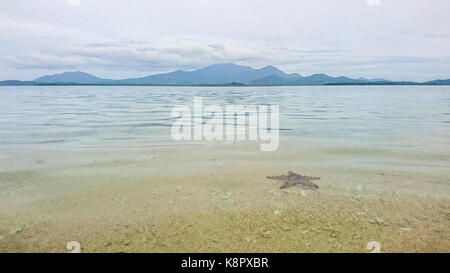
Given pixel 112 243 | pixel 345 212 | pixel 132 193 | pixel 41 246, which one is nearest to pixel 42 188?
pixel 132 193

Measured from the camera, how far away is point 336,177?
692cm

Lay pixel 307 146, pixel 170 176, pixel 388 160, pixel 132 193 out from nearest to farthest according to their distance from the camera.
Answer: pixel 132 193 < pixel 170 176 < pixel 388 160 < pixel 307 146

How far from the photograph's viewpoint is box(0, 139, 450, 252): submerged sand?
13.6ft

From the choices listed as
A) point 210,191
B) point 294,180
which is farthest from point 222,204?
point 294,180

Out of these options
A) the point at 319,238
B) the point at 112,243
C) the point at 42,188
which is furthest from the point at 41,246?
the point at 319,238

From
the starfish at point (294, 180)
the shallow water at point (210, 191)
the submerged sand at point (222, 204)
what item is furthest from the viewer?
the starfish at point (294, 180)

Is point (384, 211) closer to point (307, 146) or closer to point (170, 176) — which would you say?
point (170, 176)

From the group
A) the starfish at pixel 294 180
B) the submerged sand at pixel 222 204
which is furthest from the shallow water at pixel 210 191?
the starfish at pixel 294 180

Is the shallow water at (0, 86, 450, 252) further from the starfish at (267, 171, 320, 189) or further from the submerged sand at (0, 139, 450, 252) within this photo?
the starfish at (267, 171, 320, 189)

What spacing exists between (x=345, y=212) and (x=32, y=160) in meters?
8.37

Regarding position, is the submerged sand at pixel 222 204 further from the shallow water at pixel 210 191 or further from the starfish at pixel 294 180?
the starfish at pixel 294 180

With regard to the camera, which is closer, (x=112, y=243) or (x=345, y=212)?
(x=112, y=243)

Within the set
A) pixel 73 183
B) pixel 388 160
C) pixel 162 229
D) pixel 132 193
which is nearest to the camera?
pixel 162 229

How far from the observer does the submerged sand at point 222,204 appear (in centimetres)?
413
